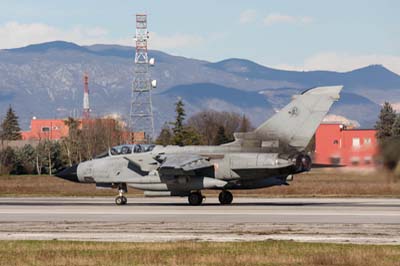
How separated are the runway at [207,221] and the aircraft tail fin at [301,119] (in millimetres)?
3151

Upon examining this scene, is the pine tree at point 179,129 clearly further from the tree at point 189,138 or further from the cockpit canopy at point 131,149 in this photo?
the cockpit canopy at point 131,149

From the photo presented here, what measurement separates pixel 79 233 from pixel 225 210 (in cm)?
1175

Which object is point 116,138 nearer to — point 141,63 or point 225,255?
point 141,63

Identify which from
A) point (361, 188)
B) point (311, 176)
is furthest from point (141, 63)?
point (361, 188)

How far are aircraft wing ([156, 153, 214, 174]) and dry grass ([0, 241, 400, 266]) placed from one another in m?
17.8

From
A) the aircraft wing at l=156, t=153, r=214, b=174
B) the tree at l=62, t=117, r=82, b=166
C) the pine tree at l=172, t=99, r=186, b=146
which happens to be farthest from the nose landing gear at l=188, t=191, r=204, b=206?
the tree at l=62, t=117, r=82, b=166

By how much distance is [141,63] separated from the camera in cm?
12131

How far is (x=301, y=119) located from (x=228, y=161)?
3.94 metres

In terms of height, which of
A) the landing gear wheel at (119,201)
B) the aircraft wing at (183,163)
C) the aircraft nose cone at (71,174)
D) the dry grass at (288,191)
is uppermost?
the aircraft wing at (183,163)

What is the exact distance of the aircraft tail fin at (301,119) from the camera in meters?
43.3

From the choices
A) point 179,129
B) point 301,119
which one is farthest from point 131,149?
point 179,129

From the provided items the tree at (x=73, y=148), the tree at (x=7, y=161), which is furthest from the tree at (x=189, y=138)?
the tree at (x=7, y=161)

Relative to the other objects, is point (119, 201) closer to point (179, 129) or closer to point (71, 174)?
point (71, 174)

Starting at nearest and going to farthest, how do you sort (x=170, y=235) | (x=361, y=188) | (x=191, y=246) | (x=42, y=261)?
1. (x=42, y=261)
2. (x=191, y=246)
3. (x=170, y=235)
4. (x=361, y=188)
